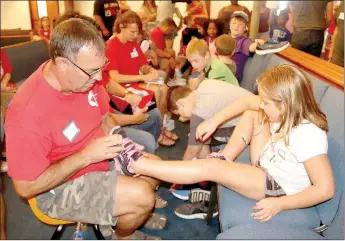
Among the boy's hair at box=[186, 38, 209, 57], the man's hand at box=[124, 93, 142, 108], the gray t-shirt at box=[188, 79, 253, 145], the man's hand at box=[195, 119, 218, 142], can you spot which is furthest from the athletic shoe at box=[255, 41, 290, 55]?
the man's hand at box=[195, 119, 218, 142]

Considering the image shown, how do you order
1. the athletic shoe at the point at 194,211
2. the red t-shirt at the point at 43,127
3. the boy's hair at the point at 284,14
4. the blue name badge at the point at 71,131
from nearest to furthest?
the red t-shirt at the point at 43,127 → the blue name badge at the point at 71,131 → the athletic shoe at the point at 194,211 → the boy's hair at the point at 284,14

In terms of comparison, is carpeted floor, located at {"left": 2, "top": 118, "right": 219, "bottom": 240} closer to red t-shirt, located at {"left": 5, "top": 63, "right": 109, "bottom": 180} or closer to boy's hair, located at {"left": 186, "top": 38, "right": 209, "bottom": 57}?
red t-shirt, located at {"left": 5, "top": 63, "right": 109, "bottom": 180}

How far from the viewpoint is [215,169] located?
5.00 ft

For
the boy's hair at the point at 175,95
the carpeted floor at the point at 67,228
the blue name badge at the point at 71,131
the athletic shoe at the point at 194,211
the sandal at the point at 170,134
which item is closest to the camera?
the blue name badge at the point at 71,131

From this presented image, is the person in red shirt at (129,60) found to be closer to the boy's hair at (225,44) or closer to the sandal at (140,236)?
the boy's hair at (225,44)

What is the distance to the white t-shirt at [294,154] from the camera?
1.33 meters

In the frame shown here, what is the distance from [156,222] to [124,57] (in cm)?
148

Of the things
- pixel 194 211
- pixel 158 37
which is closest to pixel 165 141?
pixel 194 211

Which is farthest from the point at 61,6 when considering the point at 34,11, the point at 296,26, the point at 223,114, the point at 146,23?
the point at 223,114

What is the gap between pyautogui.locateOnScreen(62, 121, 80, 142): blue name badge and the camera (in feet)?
4.82

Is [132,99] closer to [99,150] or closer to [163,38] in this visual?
[99,150]

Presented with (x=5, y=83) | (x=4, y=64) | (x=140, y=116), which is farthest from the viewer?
(x=4, y=64)

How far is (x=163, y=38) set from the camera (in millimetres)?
4508

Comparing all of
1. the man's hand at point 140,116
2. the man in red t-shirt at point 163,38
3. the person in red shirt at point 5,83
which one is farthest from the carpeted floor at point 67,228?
the man in red t-shirt at point 163,38
